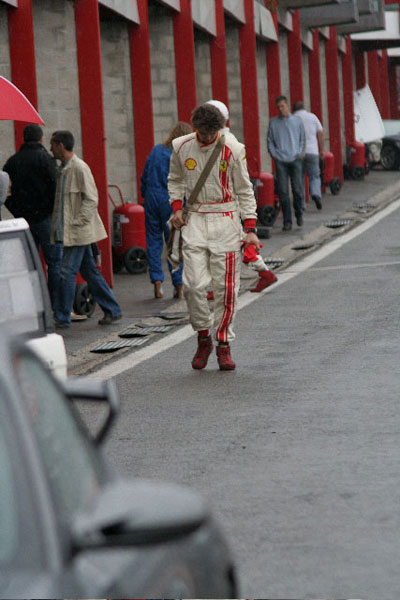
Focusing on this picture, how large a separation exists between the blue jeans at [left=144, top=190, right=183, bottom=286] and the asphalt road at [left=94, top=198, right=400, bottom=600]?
1.88 meters

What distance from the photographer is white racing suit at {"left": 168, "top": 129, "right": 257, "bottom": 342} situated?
31.0 ft

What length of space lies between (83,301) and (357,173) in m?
22.9

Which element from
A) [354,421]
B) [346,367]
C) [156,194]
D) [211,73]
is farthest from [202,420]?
[211,73]

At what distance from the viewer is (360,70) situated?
44.0 metres

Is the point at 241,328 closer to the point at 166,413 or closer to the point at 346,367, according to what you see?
the point at 346,367

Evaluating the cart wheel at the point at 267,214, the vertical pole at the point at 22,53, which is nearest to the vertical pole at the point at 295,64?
the cart wheel at the point at 267,214

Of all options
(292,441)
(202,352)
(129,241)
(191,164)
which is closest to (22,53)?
(129,241)

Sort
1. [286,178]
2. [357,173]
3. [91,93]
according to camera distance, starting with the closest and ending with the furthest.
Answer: [91,93]
[286,178]
[357,173]

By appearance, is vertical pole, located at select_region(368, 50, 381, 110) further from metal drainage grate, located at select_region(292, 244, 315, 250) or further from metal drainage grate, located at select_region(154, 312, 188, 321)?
metal drainage grate, located at select_region(154, 312, 188, 321)

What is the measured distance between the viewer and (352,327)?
11234 mm

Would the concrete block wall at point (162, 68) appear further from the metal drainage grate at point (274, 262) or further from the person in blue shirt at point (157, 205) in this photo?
the person in blue shirt at point (157, 205)

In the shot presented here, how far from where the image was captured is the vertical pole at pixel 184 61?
21.2 metres

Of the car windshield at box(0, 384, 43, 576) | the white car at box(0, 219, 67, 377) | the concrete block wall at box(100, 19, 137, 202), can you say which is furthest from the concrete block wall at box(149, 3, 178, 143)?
the car windshield at box(0, 384, 43, 576)

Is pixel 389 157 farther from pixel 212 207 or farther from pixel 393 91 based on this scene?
pixel 212 207
